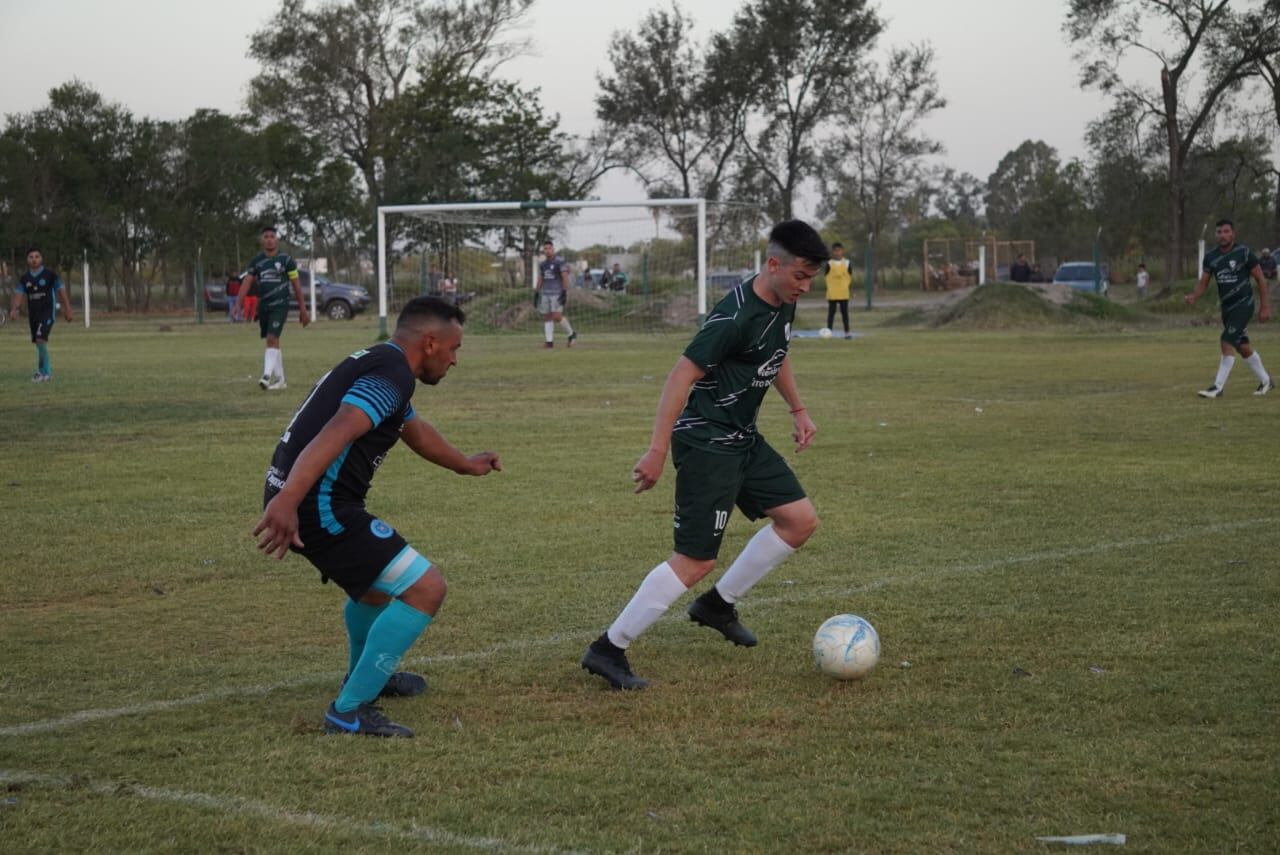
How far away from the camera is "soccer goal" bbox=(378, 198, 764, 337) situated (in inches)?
1352

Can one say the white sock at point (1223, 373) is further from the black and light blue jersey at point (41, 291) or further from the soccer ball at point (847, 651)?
the black and light blue jersey at point (41, 291)

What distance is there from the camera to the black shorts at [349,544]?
4711 millimetres

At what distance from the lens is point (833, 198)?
205ft

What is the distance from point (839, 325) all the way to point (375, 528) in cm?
3270

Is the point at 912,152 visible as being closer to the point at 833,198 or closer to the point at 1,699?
the point at 833,198

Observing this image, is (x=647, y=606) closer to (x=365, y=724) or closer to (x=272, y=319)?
(x=365, y=724)

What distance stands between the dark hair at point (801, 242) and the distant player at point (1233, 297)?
11.8 m

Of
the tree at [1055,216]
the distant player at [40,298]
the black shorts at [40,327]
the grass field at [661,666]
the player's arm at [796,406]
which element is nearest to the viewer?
the grass field at [661,666]

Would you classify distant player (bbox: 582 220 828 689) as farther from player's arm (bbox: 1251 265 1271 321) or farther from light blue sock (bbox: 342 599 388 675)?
player's arm (bbox: 1251 265 1271 321)

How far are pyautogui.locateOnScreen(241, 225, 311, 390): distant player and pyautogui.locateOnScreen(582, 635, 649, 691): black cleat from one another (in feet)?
45.0

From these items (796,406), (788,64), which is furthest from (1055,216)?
(796,406)

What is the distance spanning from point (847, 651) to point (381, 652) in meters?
1.70

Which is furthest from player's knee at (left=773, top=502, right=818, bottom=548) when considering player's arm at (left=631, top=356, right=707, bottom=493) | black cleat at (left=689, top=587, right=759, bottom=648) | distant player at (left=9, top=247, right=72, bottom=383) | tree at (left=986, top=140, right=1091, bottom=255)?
tree at (left=986, top=140, right=1091, bottom=255)

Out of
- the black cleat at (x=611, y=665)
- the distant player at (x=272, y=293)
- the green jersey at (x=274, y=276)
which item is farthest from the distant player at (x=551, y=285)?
the black cleat at (x=611, y=665)
